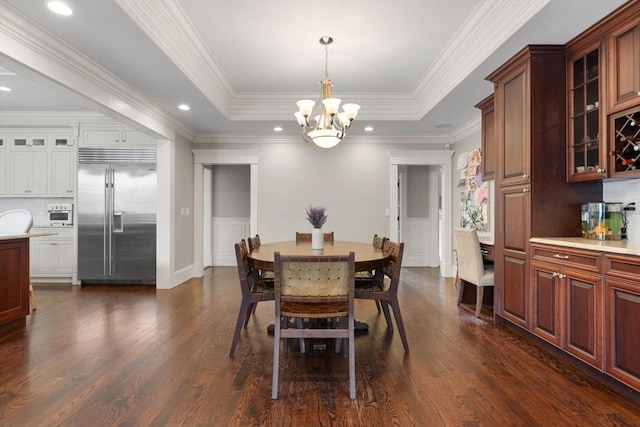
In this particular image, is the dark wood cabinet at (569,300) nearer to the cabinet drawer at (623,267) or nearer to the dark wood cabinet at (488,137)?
the cabinet drawer at (623,267)

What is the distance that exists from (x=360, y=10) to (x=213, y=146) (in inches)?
157

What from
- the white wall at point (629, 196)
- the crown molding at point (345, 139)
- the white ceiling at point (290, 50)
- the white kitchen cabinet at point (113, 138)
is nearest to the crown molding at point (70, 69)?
the white ceiling at point (290, 50)

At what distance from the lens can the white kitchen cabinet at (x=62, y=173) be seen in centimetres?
561

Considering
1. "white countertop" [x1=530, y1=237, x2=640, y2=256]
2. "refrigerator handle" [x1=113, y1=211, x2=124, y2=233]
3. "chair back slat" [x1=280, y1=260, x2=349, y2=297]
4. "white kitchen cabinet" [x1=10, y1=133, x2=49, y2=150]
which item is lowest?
"chair back slat" [x1=280, y1=260, x2=349, y2=297]

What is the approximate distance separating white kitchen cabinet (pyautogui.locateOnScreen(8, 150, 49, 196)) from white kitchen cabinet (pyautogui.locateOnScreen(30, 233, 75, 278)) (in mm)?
765

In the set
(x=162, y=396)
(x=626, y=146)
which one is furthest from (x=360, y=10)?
(x=162, y=396)

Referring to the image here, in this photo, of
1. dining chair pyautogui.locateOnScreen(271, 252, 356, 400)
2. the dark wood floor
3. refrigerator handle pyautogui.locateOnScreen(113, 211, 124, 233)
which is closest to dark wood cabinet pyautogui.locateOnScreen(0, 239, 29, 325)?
the dark wood floor

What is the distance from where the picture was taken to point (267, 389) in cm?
223

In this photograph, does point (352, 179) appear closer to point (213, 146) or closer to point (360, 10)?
point (213, 146)

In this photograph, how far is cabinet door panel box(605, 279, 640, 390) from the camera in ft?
6.77

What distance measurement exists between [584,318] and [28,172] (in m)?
7.08

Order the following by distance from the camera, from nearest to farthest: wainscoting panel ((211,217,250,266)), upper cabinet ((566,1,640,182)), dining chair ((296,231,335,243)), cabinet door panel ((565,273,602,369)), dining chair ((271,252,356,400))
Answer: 1. dining chair ((271,252,356,400))
2. cabinet door panel ((565,273,602,369))
3. upper cabinet ((566,1,640,182))
4. dining chair ((296,231,335,243))
5. wainscoting panel ((211,217,250,266))

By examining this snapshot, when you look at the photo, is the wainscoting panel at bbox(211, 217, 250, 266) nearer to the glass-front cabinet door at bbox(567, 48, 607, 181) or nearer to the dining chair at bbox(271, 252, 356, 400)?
the dining chair at bbox(271, 252, 356, 400)

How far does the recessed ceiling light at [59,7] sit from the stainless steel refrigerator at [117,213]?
309 cm
